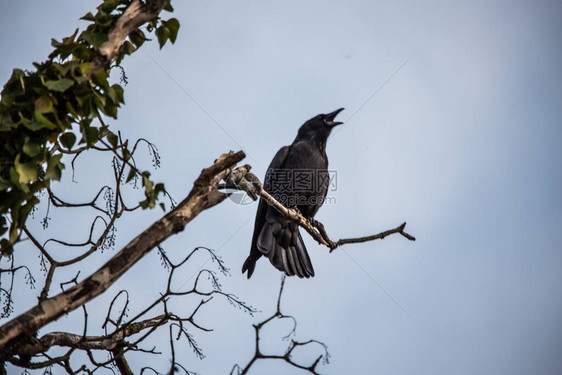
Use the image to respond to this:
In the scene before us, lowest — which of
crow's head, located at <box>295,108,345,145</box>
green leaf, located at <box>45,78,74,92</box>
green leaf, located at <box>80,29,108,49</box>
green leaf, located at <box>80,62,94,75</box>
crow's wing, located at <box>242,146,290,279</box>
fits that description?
green leaf, located at <box>45,78,74,92</box>

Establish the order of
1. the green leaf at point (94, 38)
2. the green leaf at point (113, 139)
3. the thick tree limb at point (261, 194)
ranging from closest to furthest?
the green leaf at point (94, 38)
the green leaf at point (113, 139)
the thick tree limb at point (261, 194)

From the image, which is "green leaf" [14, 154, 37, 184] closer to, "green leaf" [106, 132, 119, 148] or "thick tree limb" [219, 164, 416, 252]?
"green leaf" [106, 132, 119, 148]

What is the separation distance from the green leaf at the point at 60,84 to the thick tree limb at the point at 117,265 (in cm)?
71

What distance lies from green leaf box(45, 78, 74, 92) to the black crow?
3.21m

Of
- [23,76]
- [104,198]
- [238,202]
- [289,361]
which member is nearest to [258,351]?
[289,361]

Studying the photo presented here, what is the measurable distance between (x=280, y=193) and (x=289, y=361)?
11.5ft

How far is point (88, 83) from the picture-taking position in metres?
2.31

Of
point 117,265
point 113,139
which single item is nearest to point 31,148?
point 113,139

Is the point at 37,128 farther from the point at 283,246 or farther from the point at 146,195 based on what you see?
the point at 283,246

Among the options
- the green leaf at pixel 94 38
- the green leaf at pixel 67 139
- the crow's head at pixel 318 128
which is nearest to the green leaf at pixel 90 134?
the green leaf at pixel 67 139

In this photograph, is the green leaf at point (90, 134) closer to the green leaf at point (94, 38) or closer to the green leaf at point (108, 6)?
the green leaf at point (94, 38)

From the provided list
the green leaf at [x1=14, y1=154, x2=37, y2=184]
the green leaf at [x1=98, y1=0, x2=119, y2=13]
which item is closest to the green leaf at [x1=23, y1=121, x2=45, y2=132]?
the green leaf at [x1=14, y1=154, x2=37, y2=184]

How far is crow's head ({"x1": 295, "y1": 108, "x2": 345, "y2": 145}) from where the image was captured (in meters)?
6.17

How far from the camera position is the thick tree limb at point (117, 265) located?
2.04 meters
